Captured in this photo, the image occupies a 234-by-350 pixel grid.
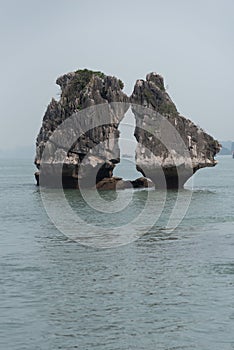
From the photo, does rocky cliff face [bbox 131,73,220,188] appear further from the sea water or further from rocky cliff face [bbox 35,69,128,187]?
the sea water

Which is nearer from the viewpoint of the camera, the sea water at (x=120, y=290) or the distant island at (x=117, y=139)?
the sea water at (x=120, y=290)

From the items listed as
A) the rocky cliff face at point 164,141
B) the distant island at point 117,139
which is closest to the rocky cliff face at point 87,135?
the distant island at point 117,139

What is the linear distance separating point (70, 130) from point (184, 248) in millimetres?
38931

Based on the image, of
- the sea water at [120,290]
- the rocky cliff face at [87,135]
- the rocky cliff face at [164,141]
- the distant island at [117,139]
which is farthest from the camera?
the rocky cliff face at [87,135]

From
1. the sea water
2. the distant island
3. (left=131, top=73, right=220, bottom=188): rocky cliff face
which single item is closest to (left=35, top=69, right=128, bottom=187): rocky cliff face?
the distant island

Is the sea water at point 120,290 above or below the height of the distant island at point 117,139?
below

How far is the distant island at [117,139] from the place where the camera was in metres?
67.0

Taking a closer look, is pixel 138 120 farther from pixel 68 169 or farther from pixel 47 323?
pixel 47 323

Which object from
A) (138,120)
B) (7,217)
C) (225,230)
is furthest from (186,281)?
(138,120)

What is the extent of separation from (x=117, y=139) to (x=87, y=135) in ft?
10.5

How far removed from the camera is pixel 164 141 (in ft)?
221

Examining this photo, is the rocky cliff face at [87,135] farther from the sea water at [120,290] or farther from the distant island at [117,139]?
the sea water at [120,290]

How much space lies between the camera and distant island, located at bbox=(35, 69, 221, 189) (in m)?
67.0

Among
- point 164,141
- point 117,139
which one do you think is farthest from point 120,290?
point 117,139
